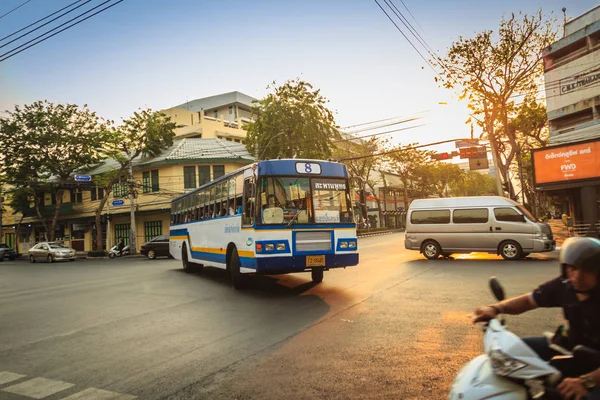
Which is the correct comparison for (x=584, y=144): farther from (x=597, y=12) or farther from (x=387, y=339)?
(x=387, y=339)

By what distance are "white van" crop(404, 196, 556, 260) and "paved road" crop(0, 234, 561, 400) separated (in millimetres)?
3299

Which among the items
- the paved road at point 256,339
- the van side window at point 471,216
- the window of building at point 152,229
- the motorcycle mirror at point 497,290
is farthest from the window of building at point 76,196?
the motorcycle mirror at point 497,290

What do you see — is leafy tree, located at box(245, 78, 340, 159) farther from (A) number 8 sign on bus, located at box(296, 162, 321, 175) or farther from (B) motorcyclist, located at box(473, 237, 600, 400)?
(B) motorcyclist, located at box(473, 237, 600, 400)

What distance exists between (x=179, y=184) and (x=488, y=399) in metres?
36.6

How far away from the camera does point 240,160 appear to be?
36.8 m

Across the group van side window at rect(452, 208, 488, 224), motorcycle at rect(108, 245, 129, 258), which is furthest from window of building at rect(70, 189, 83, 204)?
van side window at rect(452, 208, 488, 224)

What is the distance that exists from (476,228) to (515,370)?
1440 cm

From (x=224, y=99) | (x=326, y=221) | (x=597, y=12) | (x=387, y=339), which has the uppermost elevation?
(x=224, y=99)

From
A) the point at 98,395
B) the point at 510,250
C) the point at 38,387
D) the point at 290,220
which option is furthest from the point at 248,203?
the point at 510,250

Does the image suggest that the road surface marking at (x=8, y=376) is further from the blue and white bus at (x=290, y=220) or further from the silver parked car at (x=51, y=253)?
the silver parked car at (x=51, y=253)

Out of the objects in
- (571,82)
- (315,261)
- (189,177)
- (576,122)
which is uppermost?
(571,82)

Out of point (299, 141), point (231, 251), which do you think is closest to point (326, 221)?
point (231, 251)

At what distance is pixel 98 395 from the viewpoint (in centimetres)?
425

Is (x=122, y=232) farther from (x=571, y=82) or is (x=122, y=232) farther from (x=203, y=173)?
(x=571, y=82)
